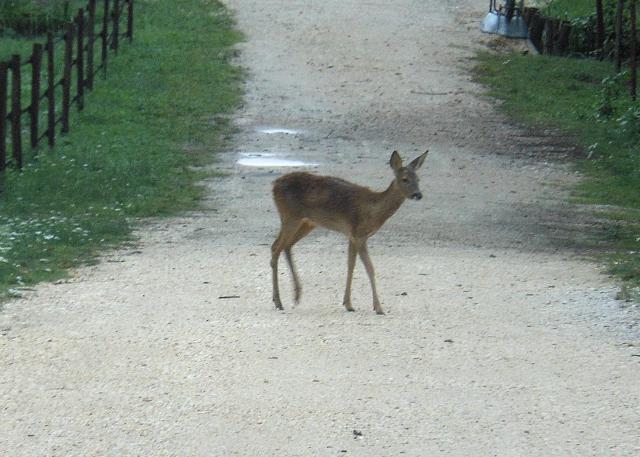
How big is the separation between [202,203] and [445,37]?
1399cm

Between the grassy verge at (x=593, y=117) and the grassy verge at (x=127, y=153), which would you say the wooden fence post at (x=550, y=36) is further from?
the grassy verge at (x=127, y=153)

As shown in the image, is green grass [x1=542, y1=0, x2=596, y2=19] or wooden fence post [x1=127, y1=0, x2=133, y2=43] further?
green grass [x1=542, y1=0, x2=596, y2=19]

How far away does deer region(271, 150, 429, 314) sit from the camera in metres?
10.4

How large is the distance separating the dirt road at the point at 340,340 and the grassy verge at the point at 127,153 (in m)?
0.51

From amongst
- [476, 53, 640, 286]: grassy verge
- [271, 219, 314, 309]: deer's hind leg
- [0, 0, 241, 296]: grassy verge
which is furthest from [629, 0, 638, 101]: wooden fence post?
[271, 219, 314, 309]: deer's hind leg

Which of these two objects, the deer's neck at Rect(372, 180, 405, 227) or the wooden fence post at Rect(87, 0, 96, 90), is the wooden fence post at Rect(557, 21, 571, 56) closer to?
the wooden fence post at Rect(87, 0, 96, 90)

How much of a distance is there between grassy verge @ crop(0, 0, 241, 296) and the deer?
2.14 m

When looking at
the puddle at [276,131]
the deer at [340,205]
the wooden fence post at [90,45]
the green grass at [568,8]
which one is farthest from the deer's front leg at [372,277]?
the green grass at [568,8]

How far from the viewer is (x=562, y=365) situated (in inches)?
328

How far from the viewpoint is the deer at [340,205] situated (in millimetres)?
10445

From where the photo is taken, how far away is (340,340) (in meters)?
8.91

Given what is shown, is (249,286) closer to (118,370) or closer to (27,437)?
(118,370)

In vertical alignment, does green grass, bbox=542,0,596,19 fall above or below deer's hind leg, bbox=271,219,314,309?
above

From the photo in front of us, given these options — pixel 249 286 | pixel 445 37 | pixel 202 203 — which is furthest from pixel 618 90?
pixel 249 286
